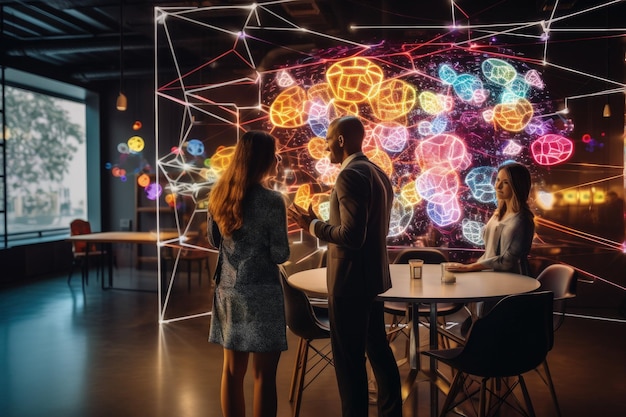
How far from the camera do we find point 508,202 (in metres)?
3.64

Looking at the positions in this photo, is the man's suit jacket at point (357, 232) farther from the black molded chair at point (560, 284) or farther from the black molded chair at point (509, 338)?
the black molded chair at point (560, 284)

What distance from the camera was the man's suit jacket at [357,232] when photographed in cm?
237

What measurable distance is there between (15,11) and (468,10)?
5.89m

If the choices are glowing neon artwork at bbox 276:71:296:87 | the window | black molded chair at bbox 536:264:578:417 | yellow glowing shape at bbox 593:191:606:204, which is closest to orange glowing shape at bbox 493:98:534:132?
yellow glowing shape at bbox 593:191:606:204

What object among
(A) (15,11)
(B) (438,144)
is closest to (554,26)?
(B) (438,144)

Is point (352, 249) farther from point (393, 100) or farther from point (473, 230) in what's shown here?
point (393, 100)

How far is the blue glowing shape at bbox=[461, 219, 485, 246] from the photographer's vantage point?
5.65 meters

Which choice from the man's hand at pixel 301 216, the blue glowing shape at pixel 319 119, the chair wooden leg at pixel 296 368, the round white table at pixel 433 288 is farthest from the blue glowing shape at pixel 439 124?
the man's hand at pixel 301 216

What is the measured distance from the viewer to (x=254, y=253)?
7.65ft

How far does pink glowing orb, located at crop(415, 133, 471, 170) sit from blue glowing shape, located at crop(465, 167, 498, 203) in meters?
0.13

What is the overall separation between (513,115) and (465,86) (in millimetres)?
591

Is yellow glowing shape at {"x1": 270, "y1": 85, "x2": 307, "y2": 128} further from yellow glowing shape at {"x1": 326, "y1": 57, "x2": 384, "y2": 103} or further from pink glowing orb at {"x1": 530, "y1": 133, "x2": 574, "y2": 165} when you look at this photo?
pink glowing orb at {"x1": 530, "y1": 133, "x2": 574, "y2": 165}

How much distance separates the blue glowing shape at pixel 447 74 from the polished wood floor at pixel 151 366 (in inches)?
106

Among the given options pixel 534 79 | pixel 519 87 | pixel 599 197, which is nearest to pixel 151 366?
pixel 519 87
